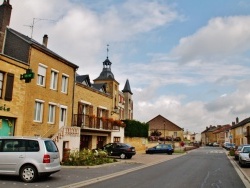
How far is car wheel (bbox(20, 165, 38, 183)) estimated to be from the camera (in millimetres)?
12953

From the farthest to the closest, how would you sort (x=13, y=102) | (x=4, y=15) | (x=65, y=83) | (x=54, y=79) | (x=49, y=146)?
(x=65, y=83) < (x=54, y=79) < (x=4, y=15) < (x=13, y=102) < (x=49, y=146)

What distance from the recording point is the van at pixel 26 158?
511 inches

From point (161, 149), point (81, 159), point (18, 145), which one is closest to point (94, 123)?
point (81, 159)

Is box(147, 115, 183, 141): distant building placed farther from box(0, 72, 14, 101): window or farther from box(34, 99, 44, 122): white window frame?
box(0, 72, 14, 101): window

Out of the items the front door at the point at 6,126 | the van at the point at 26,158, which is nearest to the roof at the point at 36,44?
the front door at the point at 6,126

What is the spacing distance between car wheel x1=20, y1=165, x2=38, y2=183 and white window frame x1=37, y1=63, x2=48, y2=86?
464 inches

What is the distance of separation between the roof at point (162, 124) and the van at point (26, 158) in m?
85.6

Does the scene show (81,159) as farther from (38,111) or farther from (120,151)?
(120,151)

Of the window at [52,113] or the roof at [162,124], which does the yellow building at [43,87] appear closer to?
the window at [52,113]

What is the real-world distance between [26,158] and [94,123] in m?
18.9

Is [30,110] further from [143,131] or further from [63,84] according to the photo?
[143,131]

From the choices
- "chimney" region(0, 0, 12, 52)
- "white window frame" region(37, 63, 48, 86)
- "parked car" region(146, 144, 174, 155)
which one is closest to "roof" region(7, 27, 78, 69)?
"chimney" region(0, 0, 12, 52)

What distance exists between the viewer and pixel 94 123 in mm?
31922

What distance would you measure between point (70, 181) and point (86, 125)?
17.0 metres
